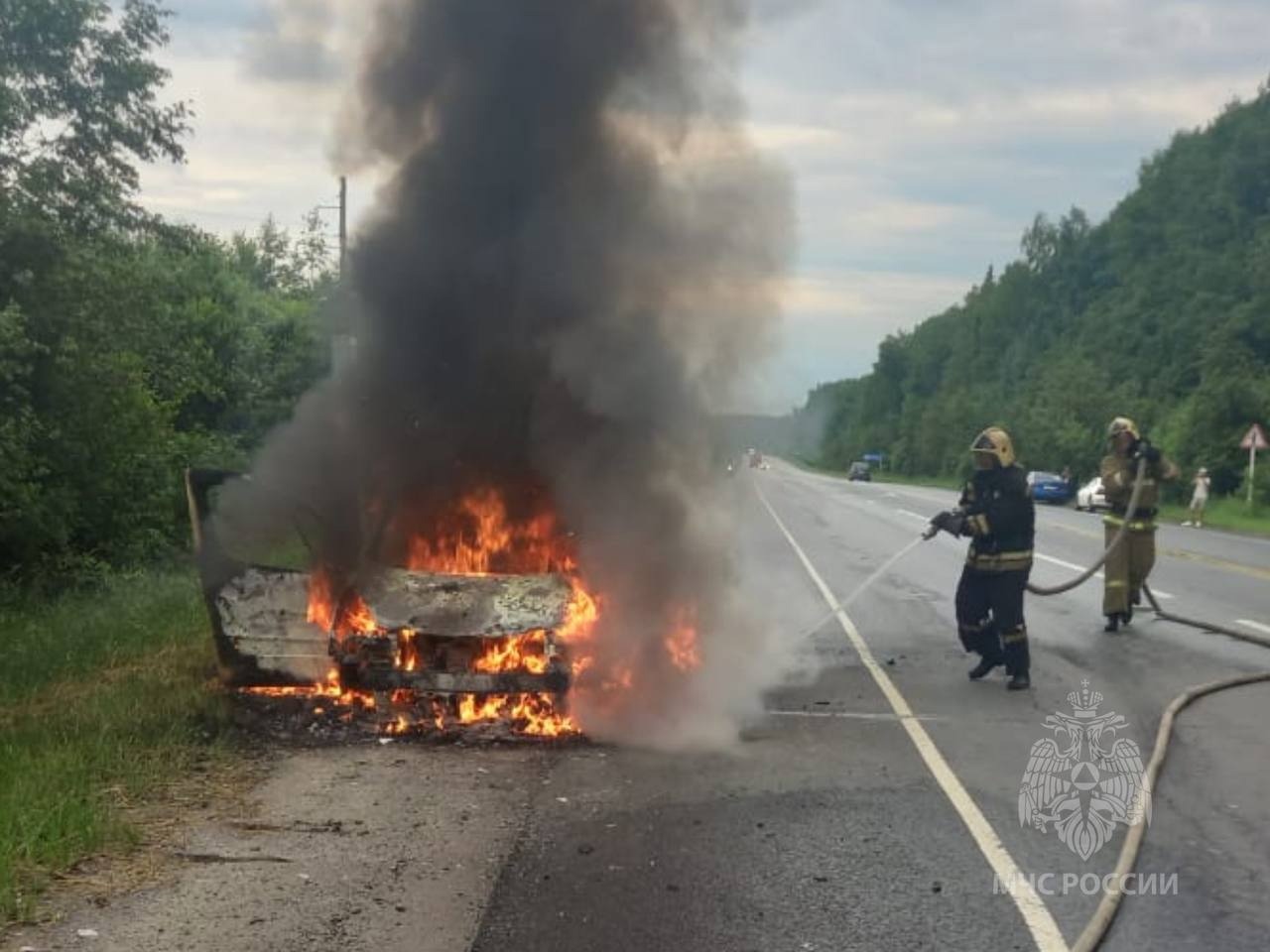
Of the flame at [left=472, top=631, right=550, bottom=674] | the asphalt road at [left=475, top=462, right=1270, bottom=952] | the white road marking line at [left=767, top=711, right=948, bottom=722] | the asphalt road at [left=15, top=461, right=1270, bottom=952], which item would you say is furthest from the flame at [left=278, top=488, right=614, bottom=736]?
the white road marking line at [left=767, top=711, right=948, bottom=722]

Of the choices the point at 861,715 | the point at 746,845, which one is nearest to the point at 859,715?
the point at 861,715

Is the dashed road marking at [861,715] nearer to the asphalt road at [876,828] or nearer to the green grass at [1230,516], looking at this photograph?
the asphalt road at [876,828]

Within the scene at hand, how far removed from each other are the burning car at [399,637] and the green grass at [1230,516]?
26.7m

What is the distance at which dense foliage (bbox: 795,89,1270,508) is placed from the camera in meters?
44.7

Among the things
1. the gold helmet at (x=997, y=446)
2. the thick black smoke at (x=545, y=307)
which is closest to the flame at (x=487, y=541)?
the thick black smoke at (x=545, y=307)

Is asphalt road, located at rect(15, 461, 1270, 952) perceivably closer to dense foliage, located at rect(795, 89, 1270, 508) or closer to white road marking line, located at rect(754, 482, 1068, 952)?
white road marking line, located at rect(754, 482, 1068, 952)

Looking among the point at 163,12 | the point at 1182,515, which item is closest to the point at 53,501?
the point at 163,12

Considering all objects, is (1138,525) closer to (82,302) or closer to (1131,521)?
(1131,521)

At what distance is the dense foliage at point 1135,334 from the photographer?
44688 millimetres

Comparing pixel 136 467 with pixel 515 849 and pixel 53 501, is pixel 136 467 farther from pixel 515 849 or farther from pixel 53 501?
pixel 515 849

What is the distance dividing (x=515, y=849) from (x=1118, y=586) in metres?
7.87

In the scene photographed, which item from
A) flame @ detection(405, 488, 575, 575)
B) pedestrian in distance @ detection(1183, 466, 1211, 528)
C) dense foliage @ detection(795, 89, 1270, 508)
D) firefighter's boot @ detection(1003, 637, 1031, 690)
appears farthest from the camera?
dense foliage @ detection(795, 89, 1270, 508)

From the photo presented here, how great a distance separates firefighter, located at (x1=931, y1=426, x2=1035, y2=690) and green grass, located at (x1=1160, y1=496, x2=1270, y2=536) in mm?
23600

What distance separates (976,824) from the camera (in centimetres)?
523
